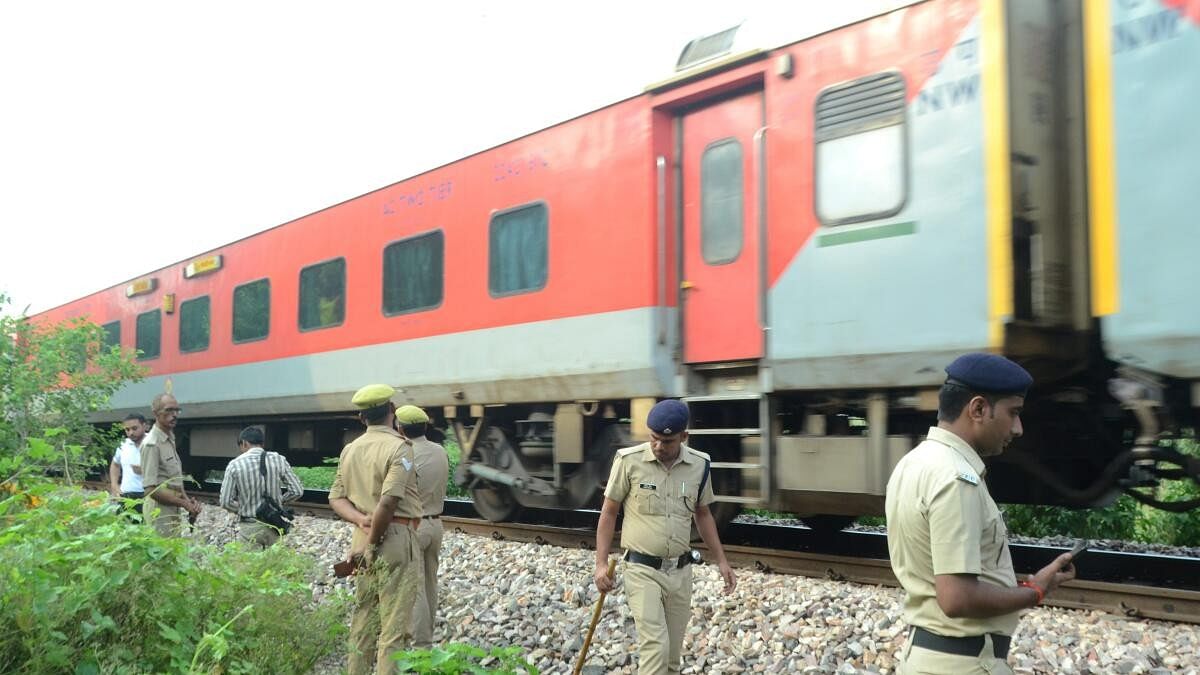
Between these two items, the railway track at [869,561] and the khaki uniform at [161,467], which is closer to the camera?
the railway track at [869,561]

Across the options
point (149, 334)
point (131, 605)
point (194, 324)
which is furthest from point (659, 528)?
point (149, 334)

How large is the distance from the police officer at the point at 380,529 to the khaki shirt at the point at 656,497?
1042 millimetres

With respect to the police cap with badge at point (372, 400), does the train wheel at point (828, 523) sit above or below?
below

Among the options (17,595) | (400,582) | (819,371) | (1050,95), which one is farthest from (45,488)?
(1050,95)

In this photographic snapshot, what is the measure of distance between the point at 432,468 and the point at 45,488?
1.81m

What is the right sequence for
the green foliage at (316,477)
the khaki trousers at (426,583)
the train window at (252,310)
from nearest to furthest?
the khaki trousers at (426,583) < the train window at (252,310) < the green foliage at (316,477)

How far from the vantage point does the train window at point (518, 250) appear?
8.12 meters

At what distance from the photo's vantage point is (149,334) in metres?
15.3

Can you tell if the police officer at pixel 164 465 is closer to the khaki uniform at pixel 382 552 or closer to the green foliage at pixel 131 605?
the green foliage at pixel 131 605

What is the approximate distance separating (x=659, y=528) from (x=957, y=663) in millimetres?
1996

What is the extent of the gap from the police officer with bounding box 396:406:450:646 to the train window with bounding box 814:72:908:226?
2740 millimetres

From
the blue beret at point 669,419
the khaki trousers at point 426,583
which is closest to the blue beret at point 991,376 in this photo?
the blue beret at point 669,419

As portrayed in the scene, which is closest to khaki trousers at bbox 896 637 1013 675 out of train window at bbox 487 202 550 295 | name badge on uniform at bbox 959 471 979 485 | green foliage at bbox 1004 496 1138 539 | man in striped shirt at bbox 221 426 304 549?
name badge on uniform at bbox 959 471 979 485

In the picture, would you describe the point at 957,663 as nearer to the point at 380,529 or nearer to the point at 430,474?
the point at 380,529
